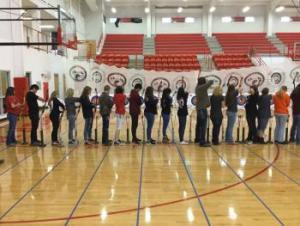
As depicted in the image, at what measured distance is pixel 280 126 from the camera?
787 cm

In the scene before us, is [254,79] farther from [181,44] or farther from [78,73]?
[181,44]

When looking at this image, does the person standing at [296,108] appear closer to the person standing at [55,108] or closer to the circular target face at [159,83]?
the person standing at [55,108]

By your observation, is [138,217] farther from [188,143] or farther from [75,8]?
[75,8]

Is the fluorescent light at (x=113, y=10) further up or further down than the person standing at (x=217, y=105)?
further up

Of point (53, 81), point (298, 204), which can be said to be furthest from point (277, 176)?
point (53, 81)

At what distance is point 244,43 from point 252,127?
65.6ft

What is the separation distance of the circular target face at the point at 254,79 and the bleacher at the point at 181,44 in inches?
510

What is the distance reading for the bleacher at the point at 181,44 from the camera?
25609 millimetres

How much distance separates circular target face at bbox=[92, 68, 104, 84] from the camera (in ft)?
42.9

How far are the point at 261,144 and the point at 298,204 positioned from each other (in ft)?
12.6

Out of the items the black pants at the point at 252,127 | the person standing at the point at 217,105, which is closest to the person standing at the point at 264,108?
the black pants at the point at 252,127

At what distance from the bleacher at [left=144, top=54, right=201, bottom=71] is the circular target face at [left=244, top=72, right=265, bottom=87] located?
7.89 metres

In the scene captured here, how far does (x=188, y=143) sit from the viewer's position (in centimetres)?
806

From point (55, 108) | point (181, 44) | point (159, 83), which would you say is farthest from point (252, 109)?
point (181, 44)
